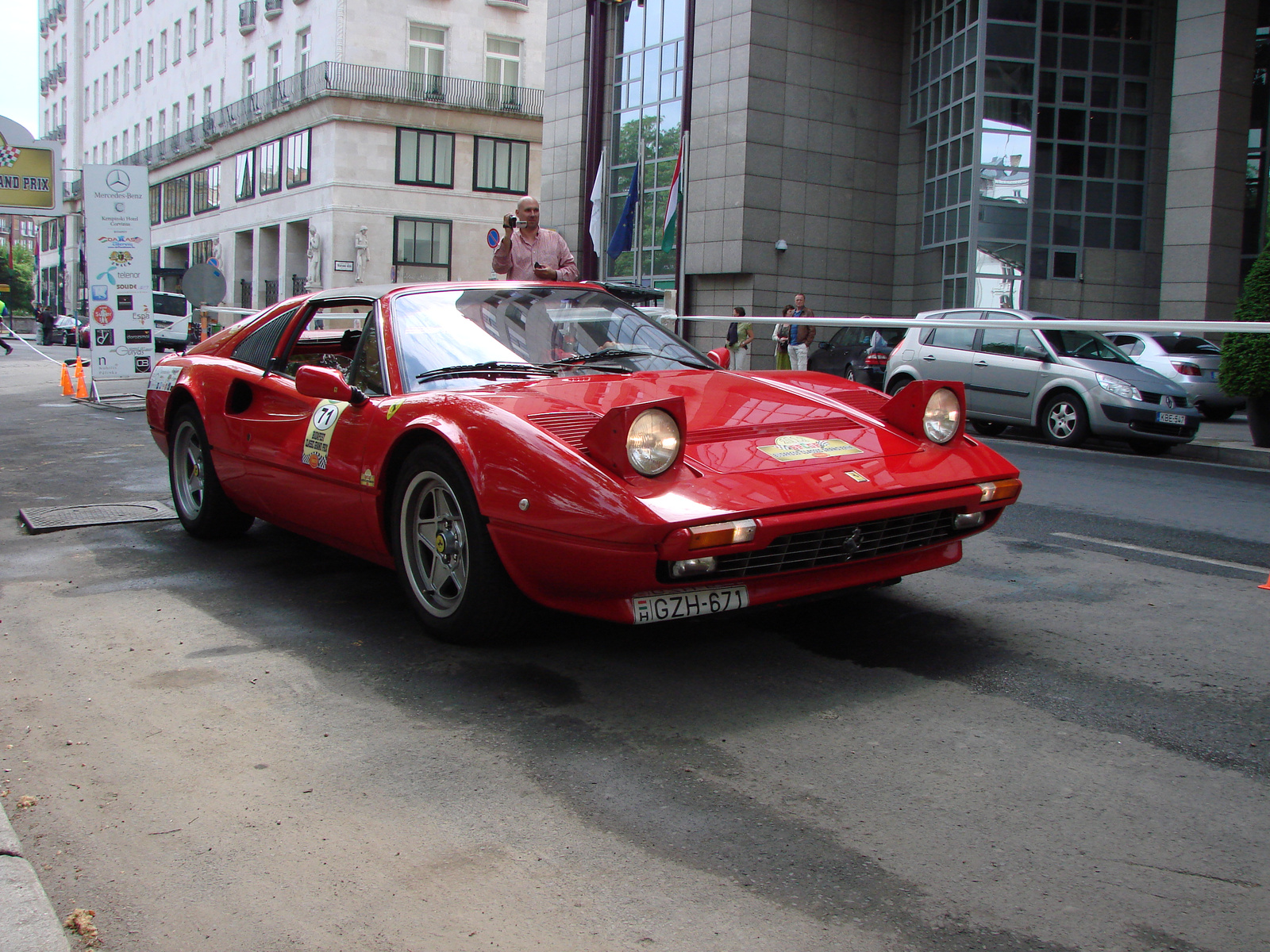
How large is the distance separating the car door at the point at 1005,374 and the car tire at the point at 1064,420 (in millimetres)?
227

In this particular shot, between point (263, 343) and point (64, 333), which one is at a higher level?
point (64, 333)

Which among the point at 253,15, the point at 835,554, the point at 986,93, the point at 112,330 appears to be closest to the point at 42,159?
the point at 112,330

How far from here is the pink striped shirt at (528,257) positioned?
27.3 feet

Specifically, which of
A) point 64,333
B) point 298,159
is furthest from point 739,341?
point 64,333

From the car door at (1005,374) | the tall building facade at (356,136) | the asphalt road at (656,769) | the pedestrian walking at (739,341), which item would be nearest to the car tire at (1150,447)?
the car door at (1005,374)

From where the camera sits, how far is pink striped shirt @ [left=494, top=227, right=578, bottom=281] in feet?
27.3

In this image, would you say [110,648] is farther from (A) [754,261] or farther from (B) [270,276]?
Answer: (B) [270,276]

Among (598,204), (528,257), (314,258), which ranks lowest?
(528,257)

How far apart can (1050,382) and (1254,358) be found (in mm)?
1995

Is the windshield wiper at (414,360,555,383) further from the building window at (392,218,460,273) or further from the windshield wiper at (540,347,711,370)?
the building window at (392,218,460,273)

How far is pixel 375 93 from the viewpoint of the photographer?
42.4m

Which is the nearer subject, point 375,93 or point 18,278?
point 375,93

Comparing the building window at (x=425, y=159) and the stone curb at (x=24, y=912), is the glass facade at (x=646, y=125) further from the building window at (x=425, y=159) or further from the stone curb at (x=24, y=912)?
the stone curb at (x=24, y=912)

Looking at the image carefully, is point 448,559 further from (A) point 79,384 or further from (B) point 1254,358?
(A) point 79,384
